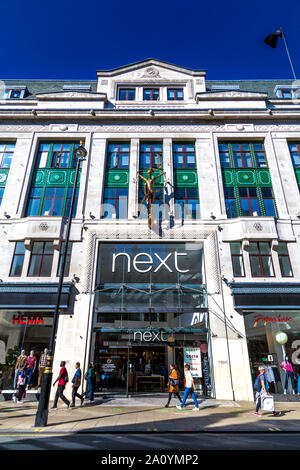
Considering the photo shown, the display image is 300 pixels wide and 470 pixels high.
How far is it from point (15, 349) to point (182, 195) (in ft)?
47.6

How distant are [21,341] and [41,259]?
197 inches

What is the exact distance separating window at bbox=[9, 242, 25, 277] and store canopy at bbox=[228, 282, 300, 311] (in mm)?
13434

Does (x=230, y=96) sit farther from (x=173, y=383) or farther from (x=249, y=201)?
(x=173, y=383)

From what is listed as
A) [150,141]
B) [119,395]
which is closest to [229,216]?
[150,141]

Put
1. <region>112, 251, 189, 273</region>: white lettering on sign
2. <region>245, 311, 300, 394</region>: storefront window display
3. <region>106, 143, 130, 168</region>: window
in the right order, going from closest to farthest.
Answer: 1. <region>245, 311, 300, 394</region>: storefront window display
2. <region>112, 251, 189, 273</region>: white lettering on sign
3. <region>106, 143, 130, 168</region>: window

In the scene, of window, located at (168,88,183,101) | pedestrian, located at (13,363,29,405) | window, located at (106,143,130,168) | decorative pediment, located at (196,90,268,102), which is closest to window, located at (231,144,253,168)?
decorative pediment, located at (196,90,268,102)

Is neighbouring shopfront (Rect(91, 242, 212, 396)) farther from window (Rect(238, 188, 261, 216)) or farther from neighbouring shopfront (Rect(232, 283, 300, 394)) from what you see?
window (Rect(238, 188, 261, 216))

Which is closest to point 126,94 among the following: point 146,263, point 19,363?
point 146,263

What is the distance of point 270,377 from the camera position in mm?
14805

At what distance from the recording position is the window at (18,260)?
17.2 m

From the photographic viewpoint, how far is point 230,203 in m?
19.5

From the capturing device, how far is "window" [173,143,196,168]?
2098cm
